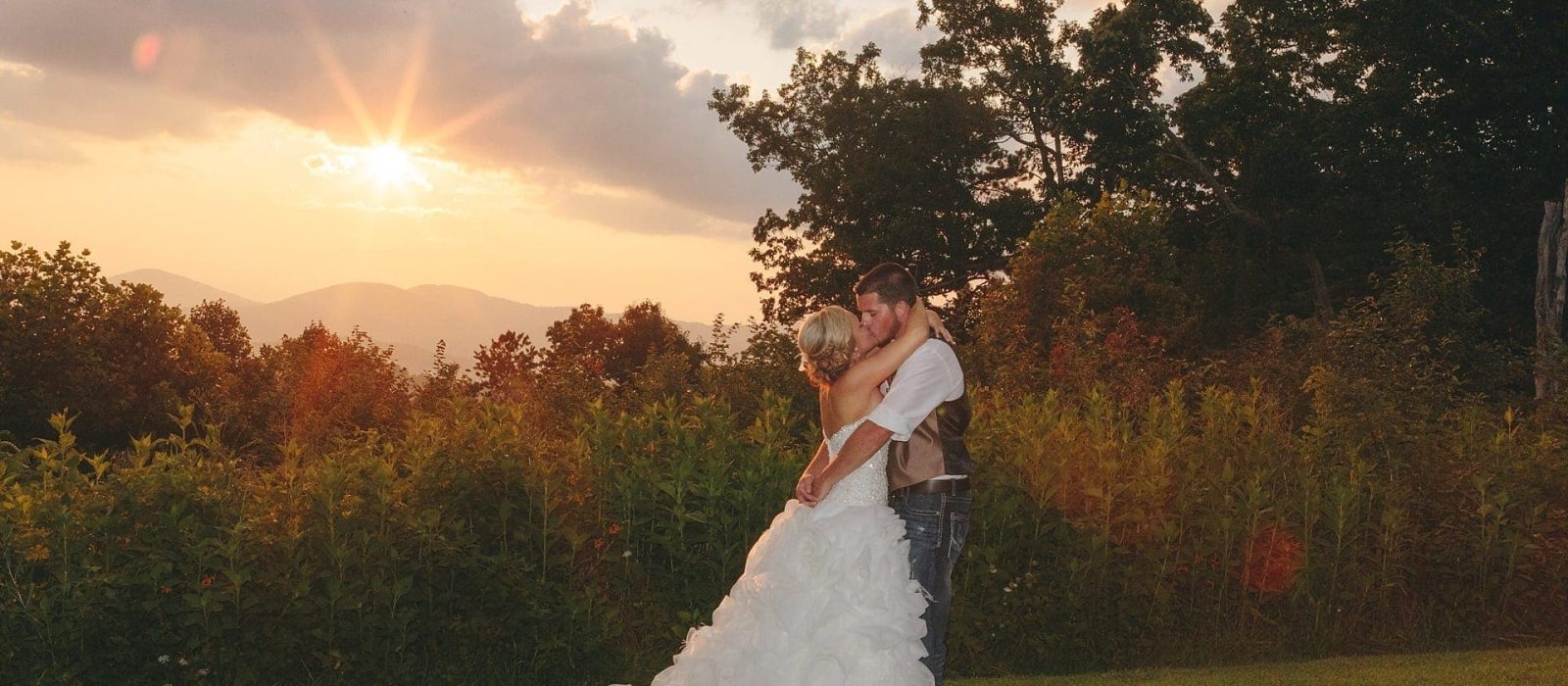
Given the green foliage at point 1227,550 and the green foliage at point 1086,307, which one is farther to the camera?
the green foliage at point 1086,307

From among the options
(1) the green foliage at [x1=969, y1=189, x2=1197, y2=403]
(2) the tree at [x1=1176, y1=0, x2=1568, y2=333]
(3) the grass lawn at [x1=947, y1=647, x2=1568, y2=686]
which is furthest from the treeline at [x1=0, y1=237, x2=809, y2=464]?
(2) the tree at [x1=1176, y1=0, x2=1568, y2=333]

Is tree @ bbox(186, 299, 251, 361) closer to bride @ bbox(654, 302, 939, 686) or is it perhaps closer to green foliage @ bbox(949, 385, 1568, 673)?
green foliage @ bbox(949, 385, 1568, 673)

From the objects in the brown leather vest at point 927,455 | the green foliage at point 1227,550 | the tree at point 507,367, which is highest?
the tree at point 507,367

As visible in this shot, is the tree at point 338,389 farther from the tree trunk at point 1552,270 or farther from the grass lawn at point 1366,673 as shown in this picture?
the tree trunk at point 1552,270

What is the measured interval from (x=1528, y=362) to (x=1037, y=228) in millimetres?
11047

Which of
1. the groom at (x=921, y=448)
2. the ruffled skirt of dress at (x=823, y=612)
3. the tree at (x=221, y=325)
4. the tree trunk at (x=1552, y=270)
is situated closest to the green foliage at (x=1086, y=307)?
the tree trunk at (x=1552, y=270)

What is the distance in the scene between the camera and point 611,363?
68750 millimetres

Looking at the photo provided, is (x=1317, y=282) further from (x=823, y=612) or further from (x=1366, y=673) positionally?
(x=823, y=612)

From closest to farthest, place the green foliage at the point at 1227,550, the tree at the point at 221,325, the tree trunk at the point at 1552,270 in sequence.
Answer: the green foliage at the point at 1227,550, the tree trunk at the point at 1552,270, the tree at the point at 221,325

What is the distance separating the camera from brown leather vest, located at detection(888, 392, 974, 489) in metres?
5.12

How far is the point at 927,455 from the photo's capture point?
5.12 metres

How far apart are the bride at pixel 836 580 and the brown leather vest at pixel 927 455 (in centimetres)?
9

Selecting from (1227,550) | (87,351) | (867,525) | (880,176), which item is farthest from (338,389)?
(867,525)

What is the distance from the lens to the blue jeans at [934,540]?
5129mm
